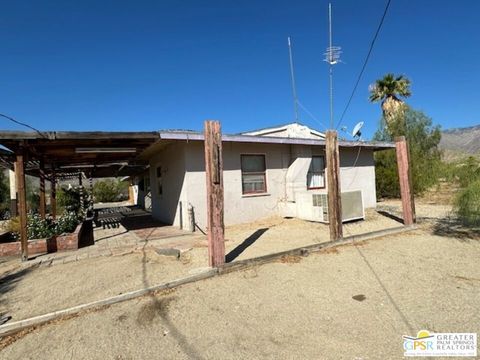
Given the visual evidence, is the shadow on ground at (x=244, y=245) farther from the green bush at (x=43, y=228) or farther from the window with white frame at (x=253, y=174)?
the green bush at (x=43, y=228)

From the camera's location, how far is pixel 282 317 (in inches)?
132

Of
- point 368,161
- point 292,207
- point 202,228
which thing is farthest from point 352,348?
point 368,161

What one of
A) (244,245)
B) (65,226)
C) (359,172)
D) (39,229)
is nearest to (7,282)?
(39,229)

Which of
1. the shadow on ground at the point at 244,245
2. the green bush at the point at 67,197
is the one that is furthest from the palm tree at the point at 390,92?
the green bush at the point at 67,197

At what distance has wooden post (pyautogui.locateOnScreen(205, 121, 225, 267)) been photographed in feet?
15.6

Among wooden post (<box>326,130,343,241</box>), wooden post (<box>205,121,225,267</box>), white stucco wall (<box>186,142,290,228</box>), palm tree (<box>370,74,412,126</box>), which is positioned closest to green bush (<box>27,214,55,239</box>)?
white stucco wall (<box>186,142,290,228</box>)

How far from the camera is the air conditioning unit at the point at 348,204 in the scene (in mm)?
9016

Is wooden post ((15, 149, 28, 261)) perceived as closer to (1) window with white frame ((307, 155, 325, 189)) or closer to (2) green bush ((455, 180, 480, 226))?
(1) window with white frame ((307, 155, 325, 189))

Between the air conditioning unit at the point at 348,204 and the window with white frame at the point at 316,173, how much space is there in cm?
199

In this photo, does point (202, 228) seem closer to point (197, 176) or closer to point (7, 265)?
point (197, 176)

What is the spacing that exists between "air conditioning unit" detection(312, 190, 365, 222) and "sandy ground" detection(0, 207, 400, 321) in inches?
37.8

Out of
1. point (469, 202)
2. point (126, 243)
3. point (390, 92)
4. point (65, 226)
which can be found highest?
point (390, 92)

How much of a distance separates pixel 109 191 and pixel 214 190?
29.7m
